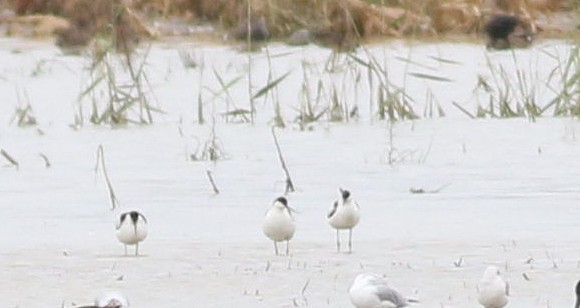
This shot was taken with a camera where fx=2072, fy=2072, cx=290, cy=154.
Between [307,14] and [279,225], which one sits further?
[307,14]

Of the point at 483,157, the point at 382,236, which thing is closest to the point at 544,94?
the point at 483,157

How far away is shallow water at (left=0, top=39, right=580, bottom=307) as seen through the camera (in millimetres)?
7660

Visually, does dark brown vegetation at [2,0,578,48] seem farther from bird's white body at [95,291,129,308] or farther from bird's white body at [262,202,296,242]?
bird's white body at [95,291,129,308]

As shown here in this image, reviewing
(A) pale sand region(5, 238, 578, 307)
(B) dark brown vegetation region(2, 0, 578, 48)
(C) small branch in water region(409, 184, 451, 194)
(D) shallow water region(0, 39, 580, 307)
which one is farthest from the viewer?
(B) dark brown vegetation region(2, 0, 578, 48)

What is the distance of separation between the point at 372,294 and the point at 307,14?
12.6m

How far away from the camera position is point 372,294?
22.1 feet

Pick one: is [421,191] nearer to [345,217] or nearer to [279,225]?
[345,217]

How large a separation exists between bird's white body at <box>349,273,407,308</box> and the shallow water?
352 millimetres

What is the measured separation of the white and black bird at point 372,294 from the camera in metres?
6.72

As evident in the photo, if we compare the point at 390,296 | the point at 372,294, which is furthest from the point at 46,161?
the point at 372,294

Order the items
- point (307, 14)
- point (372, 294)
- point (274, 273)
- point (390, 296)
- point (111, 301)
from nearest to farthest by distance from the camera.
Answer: point (111, 301)
point (372, 294)
point (390, 296)
point (274, 273)
point (307, 14)

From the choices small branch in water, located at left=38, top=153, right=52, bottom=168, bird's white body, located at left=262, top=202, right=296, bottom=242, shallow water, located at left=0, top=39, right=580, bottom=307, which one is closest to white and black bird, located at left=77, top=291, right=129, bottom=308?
shallow water, located at left=0, top=39, right=580, bottom=307

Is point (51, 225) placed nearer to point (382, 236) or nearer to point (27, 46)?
point (382, 236)

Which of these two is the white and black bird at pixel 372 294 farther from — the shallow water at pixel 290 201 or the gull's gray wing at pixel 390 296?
the shallow water at pixel 290 201
